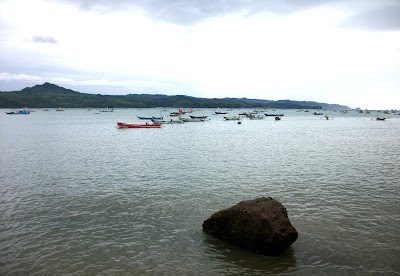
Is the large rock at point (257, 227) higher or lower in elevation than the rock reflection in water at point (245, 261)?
higher

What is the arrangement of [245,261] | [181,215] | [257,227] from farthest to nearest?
[181,215] → [257,227] → [245,261]

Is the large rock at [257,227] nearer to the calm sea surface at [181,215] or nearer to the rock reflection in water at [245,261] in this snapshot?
the rock reflection in water at [245,261]

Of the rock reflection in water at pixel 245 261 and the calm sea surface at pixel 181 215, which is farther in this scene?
the calm sea surface at pixel 181 215

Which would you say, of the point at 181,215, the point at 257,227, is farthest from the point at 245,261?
the point at 181,215

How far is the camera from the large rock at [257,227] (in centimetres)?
1083

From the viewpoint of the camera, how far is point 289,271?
9828 mm

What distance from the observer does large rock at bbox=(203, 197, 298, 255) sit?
35.5 feet

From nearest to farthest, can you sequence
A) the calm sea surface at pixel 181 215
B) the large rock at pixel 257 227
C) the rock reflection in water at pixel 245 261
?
the rock reflection in water at pixel 245 261, the calm sea surface at pixel 181 215, the large rock at pixel 257 227

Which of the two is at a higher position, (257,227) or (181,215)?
(257,227)

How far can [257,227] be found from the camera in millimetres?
11141

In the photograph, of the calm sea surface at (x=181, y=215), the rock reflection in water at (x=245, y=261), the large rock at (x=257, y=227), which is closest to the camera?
the rock reflection in water at (x=245, y=261)

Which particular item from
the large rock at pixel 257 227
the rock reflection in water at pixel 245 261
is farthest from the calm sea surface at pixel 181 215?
the large rock at pixel 257 227

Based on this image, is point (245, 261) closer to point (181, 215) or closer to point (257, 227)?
point (257, 227)

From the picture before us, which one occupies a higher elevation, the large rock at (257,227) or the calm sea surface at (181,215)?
the large rock at (257,227)
